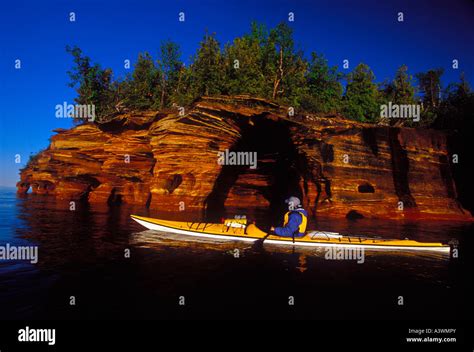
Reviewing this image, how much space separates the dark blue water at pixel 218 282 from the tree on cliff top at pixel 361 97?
27080 mm

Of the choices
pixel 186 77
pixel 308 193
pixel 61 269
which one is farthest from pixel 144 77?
pixel 61 269

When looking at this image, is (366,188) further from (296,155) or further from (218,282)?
(218,282)

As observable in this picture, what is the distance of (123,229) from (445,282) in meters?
16.2

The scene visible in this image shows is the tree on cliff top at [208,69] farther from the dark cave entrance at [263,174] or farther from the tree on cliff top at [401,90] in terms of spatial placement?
the tree on cliff top at [401,90]

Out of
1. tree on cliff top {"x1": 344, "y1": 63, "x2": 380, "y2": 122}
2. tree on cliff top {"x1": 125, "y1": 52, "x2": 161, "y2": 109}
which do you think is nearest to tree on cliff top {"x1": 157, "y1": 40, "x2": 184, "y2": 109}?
tree on cliff top {"x1": 125, "y1": 52, "x2": 161, "y2": 109}

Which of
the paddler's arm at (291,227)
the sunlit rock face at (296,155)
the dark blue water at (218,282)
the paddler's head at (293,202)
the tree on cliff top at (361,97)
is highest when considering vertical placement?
the tree on cliff top at (361,97)

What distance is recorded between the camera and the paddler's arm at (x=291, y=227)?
14602mm

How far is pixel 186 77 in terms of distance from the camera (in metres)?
39.4

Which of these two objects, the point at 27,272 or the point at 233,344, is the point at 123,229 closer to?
the point at 27,272

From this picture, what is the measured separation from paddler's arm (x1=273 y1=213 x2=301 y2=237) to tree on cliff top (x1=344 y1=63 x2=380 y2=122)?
2711 centimetres

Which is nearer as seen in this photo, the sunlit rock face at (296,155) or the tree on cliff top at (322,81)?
the sunlit rock face at (296,155)

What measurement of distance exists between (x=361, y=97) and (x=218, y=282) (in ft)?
127

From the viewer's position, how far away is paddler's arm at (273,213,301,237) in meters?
14.6

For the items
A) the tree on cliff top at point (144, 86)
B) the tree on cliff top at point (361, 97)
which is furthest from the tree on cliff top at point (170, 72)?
the tree on cliff top at point (361, 97)
